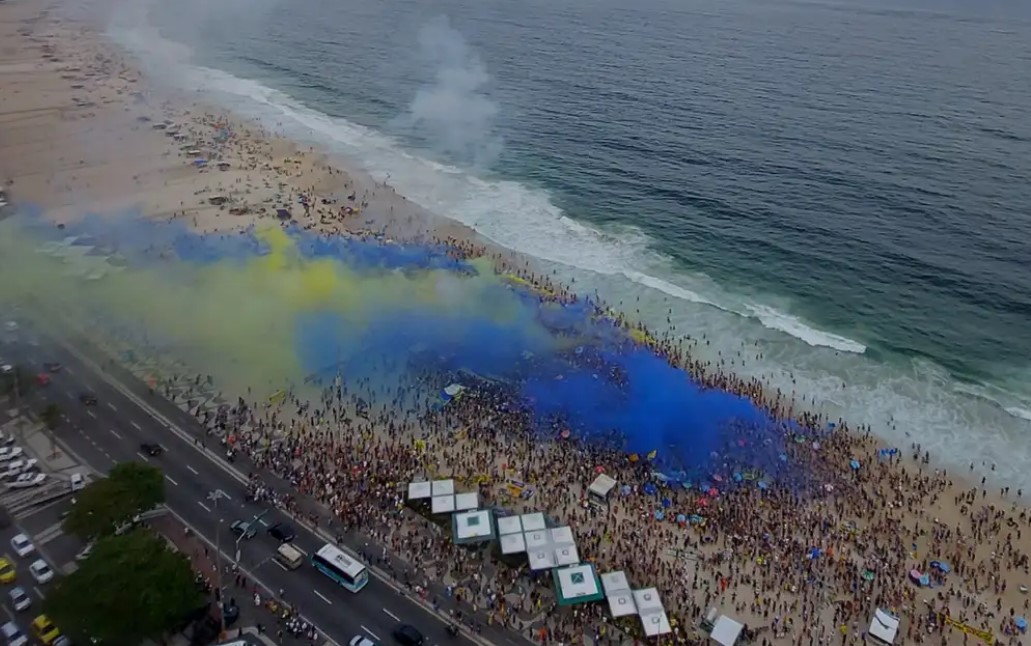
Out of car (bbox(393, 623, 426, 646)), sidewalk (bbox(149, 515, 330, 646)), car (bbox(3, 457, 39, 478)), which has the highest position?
car (bbox(393, 623, 426, 646))

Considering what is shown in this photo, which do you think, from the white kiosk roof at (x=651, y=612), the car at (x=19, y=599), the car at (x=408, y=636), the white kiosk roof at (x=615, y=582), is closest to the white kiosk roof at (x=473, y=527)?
the car at (x=408, y=636)

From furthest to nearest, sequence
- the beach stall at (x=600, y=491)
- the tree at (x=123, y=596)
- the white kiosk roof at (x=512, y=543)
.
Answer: the beach stall at (x=600, y=491), the white kiosk roof at (x=512, y=543), the tree at (x=123, y=596)

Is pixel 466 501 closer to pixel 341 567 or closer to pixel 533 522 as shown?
pixel 533 522

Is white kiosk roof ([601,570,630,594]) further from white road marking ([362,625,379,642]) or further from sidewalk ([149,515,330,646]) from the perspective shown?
sidewalk ([149,515,330,646])

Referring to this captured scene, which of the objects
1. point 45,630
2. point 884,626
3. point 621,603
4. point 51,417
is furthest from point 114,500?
→ point 884,626

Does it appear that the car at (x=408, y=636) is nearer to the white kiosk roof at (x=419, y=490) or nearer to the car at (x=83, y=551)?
the white kiosk roof at (x=419, y=490)

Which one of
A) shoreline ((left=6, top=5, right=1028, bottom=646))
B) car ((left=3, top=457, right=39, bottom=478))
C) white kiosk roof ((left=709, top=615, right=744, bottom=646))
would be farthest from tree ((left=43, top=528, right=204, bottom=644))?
shoreline ((left=6, top=5, right=1028, bottom=646))
